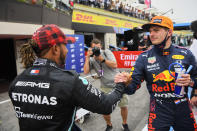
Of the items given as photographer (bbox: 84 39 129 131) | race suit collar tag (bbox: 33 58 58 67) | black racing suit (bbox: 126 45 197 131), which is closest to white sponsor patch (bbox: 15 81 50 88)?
race suit collar tag (bbox: 33 58 58 67)

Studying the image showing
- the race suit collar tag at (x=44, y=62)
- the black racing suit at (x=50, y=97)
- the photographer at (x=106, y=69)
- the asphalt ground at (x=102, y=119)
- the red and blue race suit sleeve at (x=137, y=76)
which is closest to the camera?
the black racing suit at (x=50, y=97)

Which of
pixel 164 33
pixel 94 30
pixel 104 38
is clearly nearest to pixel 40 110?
pixel 164 33

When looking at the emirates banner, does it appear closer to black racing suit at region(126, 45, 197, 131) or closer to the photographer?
the photographer

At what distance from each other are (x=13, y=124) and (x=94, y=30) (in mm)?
13940

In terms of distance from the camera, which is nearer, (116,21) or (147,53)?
(147,53)

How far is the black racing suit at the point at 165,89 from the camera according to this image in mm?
1635

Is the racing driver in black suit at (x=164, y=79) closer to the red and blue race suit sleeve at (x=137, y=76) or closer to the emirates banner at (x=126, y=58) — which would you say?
the red and blue race suit sleeve at (x=137, y=76)

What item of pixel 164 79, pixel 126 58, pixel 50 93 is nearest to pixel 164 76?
pixel 164 79

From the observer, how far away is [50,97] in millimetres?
1053

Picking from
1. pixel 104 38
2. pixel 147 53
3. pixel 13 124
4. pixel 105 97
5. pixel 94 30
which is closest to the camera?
pixel 105 97

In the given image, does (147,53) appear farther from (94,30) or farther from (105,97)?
(94,30)

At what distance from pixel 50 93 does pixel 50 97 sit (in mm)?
30

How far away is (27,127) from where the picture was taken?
44.9 inches

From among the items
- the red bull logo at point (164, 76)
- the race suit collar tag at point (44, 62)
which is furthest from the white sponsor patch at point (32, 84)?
the red bull logo at point (164, 76)
